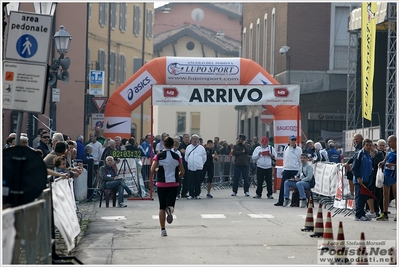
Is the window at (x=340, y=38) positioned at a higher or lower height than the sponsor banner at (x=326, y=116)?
higher

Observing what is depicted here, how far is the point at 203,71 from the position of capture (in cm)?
2875

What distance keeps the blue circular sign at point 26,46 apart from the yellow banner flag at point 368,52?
20.8m

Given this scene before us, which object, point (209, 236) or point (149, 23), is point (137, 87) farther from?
point (149, 23)

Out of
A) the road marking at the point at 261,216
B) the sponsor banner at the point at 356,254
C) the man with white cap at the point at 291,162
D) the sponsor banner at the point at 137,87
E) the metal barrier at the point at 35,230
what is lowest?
the road marking at the point at 261,216

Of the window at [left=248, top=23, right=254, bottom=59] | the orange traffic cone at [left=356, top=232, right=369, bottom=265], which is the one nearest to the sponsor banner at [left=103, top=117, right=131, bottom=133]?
the orange traffic cone at [left=356, top=232, right=369, bottom=265]

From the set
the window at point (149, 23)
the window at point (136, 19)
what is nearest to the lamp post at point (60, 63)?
the window at point (136, 19)

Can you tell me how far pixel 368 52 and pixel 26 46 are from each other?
2102 cm

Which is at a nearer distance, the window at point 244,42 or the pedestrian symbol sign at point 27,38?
the pedestrian symbol sign at point 27,38

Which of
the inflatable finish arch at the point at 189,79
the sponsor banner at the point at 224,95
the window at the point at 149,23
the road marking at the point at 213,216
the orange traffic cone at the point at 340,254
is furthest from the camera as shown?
the window at the point at 149,23

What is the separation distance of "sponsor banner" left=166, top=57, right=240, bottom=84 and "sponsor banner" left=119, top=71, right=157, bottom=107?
0.63 metres

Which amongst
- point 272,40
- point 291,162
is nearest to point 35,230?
point 291,162

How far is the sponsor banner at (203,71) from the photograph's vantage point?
2872 centimetres

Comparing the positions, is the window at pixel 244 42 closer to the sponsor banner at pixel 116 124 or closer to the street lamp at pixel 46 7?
the sponsor banner at pixel 116 124

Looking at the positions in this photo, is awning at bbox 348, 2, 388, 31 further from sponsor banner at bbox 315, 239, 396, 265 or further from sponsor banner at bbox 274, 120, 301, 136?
sponsor banner at bbox 315, 239, 396, 265
